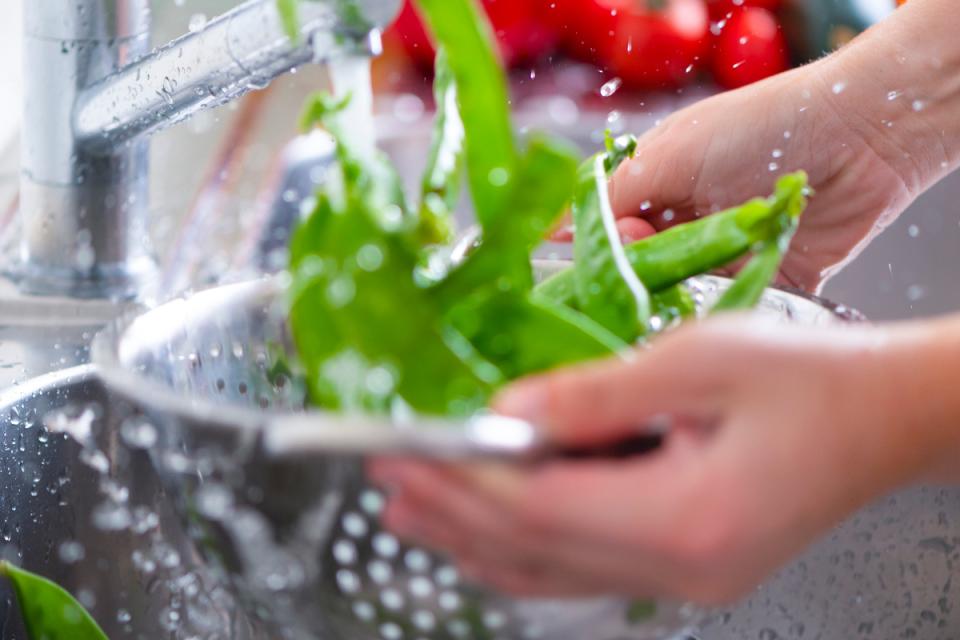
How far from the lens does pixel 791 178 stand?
57 centimetres

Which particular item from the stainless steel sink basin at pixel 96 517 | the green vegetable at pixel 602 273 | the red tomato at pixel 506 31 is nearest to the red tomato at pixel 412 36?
the red tomato at pixel 506 31

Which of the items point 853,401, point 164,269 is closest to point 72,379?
point 164,269

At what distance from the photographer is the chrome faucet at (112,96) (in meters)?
0.65

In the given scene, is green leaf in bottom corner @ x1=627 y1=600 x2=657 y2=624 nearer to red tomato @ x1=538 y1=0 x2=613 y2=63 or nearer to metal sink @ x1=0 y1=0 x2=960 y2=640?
metal sink @ x1=0 y1=0 x2=960 y2=640

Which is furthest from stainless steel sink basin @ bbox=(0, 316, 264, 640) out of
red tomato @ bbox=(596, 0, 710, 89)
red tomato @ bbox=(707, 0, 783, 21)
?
red tomato @ bbox=(707, 0, 783, 21)

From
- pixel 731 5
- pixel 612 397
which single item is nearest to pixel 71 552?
pixel 612 397

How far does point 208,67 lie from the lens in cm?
70

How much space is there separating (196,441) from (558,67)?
131 centimetres

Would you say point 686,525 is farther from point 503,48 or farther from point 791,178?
point 503,48

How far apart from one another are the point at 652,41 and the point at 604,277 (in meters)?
1.08

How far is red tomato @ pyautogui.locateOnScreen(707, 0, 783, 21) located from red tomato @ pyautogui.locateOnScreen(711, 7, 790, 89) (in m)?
0.01

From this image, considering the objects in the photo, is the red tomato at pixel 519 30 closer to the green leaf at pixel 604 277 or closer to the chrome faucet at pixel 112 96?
the chrome faucet at pixel 112 96

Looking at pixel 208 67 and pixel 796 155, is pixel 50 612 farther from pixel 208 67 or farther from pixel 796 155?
pixel 796 155

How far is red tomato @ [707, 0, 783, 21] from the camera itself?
5.34ft
